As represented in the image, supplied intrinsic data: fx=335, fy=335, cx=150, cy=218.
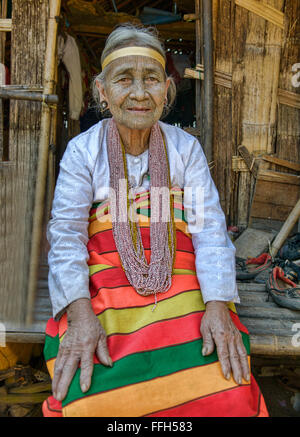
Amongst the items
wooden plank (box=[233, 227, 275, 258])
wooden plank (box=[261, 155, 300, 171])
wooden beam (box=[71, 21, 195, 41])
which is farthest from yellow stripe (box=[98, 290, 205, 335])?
wooden beam (box=[71, 21, 195, 41])

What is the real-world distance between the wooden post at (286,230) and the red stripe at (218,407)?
6.93ft

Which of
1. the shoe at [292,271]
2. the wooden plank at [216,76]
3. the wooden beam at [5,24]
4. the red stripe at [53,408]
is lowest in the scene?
the red stripe at [53,408]

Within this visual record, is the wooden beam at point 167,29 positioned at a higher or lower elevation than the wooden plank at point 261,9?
higher

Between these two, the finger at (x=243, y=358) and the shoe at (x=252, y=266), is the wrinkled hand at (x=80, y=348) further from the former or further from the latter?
the shoe at (x=252, y=266)

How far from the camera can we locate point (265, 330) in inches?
72.2

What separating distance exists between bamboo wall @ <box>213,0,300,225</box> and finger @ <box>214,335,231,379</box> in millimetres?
2184

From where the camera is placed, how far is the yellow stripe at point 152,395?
116 cm

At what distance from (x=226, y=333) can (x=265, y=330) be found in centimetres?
59

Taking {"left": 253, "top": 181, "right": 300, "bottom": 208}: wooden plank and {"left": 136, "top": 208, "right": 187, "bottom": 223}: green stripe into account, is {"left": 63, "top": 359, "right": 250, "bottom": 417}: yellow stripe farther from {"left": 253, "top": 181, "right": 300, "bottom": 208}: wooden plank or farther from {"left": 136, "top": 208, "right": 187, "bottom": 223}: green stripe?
{"left": 253, "top": 181, "right": 300, "bottom": 208}: wooden plank

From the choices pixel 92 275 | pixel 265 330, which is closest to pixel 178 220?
pixel 92 275

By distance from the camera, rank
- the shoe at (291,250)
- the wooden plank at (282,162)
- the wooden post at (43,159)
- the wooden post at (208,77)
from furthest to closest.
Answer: the wooden plank at (282,162), the wooden post at (208,77), the shoe at (291,250), the wooden post at (43,159)

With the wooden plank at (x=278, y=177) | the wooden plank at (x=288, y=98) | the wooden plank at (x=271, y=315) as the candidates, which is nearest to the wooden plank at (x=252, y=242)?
the wooden plank at (x=278, y=177)

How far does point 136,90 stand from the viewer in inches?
63.3

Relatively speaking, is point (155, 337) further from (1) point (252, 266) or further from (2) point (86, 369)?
(1) point (252, 266)
